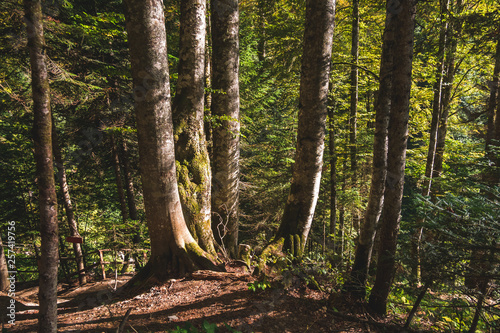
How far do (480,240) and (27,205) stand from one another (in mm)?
18122

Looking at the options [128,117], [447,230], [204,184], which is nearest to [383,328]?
[447,230]

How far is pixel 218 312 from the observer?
3.57 metres

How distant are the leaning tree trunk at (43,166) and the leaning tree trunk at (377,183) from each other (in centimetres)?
406

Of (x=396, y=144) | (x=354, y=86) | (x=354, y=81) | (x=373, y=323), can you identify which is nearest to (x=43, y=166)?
(x=396, y=144)

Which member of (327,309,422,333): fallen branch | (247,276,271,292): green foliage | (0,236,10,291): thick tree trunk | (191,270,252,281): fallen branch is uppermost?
(247,276,271,292): green foliage

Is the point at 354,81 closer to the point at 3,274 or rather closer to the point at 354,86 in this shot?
the point at 354,86

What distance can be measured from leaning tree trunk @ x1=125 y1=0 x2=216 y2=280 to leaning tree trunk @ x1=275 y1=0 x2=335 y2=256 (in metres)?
1.77

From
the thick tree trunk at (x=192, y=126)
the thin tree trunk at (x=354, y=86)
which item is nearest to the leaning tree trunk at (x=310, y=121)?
the thick tree trunk at (x=192, y=126)

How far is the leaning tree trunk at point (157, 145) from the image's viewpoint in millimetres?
3850

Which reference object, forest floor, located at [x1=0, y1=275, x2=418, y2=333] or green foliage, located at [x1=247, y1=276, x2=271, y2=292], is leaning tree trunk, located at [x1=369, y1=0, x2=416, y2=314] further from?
green foliage, located at [x1=247, y1=276, x2=271, y2=292]

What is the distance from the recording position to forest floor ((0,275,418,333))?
11.0ft

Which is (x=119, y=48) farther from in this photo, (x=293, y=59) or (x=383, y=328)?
(x=383, y=328)

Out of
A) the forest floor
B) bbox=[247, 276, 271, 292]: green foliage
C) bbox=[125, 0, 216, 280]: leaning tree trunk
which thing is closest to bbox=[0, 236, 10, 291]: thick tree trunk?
the forest floor

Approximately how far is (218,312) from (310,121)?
11.4ft
